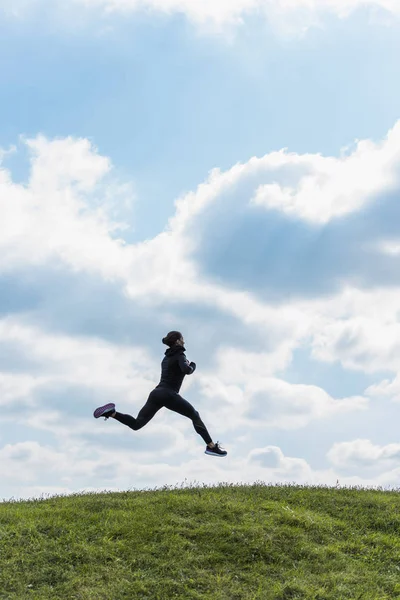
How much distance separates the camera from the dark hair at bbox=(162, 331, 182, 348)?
16750 mm

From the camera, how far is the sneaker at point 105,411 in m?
16.2

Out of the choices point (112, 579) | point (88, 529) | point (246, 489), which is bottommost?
point (112, 579)

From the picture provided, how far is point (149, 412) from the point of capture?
16750 millimetres

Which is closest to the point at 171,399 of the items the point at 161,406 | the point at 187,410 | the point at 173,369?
the point at 161,406

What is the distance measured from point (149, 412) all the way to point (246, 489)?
11.3 feet

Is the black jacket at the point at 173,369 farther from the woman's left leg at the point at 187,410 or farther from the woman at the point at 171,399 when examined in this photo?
the woman's left leg at the point at 187,410

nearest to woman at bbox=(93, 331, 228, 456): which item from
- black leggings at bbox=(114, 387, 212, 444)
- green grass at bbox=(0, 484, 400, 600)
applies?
black leggings at bbox=(114, 387, 212, 444)

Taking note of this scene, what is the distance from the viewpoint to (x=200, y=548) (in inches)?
537

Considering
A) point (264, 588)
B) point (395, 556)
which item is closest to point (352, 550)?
point (395, 556)

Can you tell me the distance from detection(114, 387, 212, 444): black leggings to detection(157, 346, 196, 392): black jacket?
184 mm

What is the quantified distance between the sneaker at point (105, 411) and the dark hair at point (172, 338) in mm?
2022

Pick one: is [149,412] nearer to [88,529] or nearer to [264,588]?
[88,529]

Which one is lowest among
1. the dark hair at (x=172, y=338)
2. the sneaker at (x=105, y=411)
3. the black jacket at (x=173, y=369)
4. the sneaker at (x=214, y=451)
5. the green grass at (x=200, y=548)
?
the green grass at (x=200, y=548)

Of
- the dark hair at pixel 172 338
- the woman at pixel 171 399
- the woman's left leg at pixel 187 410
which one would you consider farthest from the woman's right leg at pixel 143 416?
the dark hair at pixel 172 338
